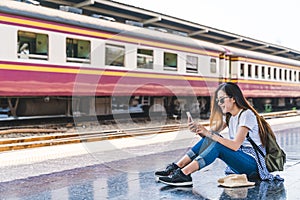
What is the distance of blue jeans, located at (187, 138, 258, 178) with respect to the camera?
168 inches

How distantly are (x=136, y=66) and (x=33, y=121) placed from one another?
354 centimetres

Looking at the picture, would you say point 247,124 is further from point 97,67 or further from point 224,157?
point 97,67

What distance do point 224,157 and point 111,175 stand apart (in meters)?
1.60

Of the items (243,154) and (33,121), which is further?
(33,121)

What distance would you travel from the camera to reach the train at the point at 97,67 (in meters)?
9.49

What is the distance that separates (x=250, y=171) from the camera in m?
4.55

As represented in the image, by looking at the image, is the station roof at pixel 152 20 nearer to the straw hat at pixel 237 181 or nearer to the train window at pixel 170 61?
the train window at pixel 170 61

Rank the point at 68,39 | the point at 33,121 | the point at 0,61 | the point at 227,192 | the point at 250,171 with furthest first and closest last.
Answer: the point at 33,121 < the point at 68,39 < the point at 0,61 < the point at 250,171 < the point at 227,192

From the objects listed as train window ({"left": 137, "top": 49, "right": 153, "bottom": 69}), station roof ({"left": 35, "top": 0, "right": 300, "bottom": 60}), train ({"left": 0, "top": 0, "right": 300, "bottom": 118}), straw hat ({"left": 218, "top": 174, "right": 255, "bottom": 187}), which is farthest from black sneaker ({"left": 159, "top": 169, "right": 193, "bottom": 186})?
station roof ({"left": 35, "top": 0, "right": 300, "bottom": 60})

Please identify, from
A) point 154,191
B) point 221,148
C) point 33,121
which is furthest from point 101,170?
point 33,121

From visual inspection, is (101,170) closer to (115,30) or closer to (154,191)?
(154,191)

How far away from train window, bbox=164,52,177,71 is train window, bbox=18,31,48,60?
15.9 feet

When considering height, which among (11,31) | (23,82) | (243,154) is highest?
(11,31)

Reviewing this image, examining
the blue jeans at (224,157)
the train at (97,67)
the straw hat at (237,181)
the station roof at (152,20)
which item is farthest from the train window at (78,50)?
the straw hat at (237,181)
